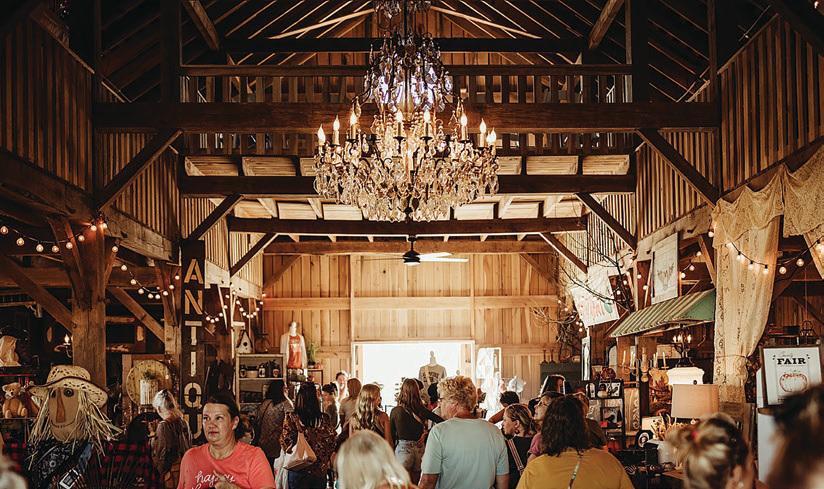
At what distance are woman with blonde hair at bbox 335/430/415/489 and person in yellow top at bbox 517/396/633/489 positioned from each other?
0.77 metres

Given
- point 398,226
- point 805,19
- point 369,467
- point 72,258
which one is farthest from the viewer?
point 398,226

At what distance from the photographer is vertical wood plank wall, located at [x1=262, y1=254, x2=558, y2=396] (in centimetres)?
1928

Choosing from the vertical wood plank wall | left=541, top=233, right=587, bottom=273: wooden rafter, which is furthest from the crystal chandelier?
the vertical wood plank wall

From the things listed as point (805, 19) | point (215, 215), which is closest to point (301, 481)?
point (805, 19)

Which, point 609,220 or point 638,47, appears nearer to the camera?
point 638,47

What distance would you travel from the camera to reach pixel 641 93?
8969 mm

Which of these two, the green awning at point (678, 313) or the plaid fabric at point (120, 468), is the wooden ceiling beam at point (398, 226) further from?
the plaid fabric at point (120, 468)

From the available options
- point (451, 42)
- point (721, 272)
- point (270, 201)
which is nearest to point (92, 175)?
point (270, 201)

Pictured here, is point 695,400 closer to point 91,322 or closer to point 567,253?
→ point 91,322

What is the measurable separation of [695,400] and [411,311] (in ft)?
40.5

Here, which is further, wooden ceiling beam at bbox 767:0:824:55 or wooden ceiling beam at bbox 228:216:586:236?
wooden ceiling beam at bbox 228:216:586:236

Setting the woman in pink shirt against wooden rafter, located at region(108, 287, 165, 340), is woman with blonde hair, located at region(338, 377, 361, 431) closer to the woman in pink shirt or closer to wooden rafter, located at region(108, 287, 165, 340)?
wooden rafter, located at region(108, 287, 165, 340)

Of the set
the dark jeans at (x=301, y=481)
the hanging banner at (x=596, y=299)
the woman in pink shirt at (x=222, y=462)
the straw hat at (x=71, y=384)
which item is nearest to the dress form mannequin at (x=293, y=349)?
the hanging banner at (x=596, y=299)

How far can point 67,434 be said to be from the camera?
563cm
